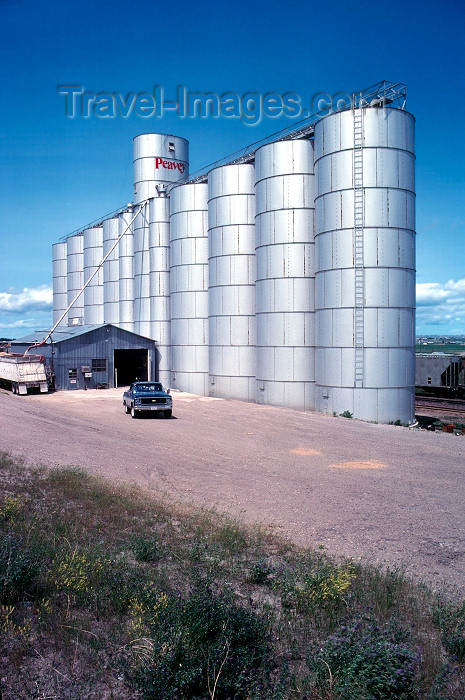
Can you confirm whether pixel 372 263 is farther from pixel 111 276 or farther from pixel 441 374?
pixel 111 276

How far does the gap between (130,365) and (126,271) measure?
36.6 ft

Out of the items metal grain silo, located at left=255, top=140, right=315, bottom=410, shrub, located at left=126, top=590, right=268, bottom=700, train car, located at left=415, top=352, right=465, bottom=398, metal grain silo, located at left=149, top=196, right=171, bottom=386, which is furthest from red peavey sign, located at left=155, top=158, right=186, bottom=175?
shrub, located at left=126, top=590, right=268, bottom=700

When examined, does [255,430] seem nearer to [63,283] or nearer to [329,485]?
[329,485]

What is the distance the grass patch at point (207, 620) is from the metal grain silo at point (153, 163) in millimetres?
51797

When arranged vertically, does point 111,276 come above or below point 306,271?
above

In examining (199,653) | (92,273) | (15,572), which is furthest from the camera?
(92,273)

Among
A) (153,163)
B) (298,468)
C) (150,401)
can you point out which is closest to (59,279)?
(153,163)

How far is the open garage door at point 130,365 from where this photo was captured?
178 ft

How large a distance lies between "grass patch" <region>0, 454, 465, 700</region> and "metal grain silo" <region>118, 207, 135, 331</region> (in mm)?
50165

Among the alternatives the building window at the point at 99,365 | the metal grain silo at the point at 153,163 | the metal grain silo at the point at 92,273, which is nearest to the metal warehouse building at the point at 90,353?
the building window at the point at 99,365

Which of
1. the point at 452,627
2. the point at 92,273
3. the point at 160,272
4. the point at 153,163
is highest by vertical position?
the point at 153,163

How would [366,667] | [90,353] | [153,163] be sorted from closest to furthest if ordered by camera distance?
[366,667] < [90,353] < [153,163]

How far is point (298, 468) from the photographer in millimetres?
18422

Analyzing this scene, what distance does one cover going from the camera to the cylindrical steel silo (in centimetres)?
6009
